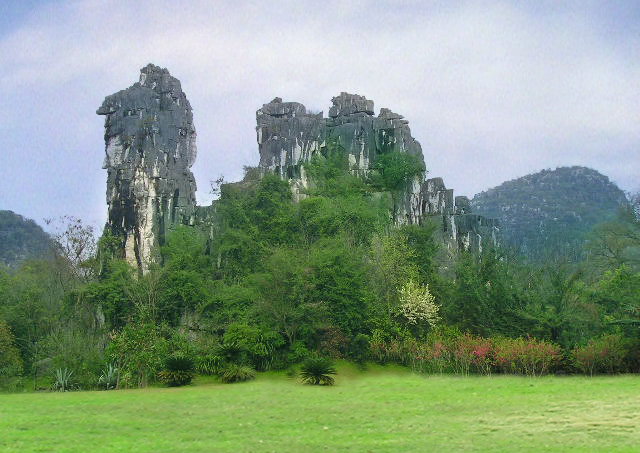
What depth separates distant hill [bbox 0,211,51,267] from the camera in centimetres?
6888

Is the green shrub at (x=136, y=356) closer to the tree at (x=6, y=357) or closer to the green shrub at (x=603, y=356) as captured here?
the tree at (x=6, y=357)

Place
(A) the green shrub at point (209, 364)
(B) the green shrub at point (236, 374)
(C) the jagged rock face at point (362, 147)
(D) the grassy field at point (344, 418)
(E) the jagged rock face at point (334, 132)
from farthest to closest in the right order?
(E) the jagged rock face at point (334, 132) → (C) the jagged rock face at point (362, 147) → (A) the green shrub at point (209, 364) → (B) the green shrub at point (236, 374) → (D) the grassy field at point (344, 418)

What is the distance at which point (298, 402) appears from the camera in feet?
58.8

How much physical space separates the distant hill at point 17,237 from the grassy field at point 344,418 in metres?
51.2

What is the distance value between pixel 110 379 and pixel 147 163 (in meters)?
20.9

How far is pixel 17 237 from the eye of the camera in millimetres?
73000

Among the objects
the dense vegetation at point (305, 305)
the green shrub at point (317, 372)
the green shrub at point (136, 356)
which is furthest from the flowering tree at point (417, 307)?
the green shrub at point (136, 356)

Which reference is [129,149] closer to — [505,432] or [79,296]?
[79,296]

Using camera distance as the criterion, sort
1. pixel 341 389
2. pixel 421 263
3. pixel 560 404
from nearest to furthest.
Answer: pixel 560 404
pixel 341 389
pixel 421 263

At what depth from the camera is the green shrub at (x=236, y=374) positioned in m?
25.7

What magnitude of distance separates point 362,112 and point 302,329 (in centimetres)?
2306

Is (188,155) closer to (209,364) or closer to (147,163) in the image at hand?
(147,163)

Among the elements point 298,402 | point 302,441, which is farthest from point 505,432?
point 298,402

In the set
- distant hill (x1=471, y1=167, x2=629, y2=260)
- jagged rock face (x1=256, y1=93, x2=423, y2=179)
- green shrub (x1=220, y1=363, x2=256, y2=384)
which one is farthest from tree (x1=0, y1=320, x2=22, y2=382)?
distant hill (x1=471, y1=167, x2=629, y2=260)
